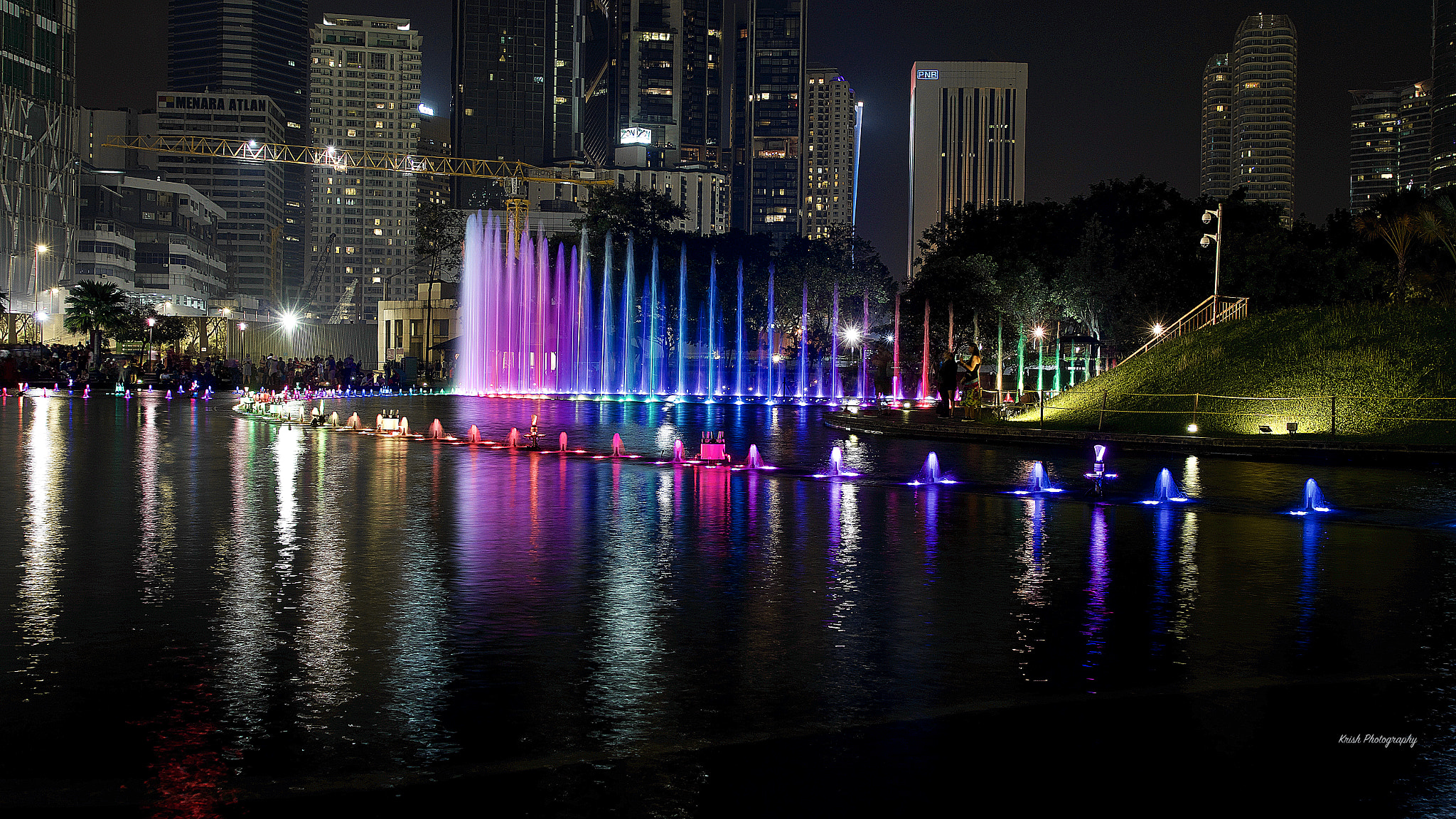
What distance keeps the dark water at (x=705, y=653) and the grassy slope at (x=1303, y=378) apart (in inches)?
559

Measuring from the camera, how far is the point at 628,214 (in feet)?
298

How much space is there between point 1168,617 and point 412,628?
497cm

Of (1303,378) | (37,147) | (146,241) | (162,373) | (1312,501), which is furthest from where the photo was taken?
(146,241)

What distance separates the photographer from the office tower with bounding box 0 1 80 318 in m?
93.3

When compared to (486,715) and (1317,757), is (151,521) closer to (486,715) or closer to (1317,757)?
(486,715)

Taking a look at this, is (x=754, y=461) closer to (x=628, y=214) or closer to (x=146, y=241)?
(x=628, y=214)

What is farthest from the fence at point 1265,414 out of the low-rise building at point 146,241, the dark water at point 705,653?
the low-rise building at point 146,241

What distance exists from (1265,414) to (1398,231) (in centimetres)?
2529

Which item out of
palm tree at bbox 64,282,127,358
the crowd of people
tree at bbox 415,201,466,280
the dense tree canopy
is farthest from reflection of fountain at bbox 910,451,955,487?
tree at bbox 415,201,466,280

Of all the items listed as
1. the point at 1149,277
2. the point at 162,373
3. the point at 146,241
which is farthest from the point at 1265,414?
the point at 146,241

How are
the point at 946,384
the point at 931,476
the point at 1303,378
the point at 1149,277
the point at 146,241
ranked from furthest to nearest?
the point at 146,241
the point at 1149,277
the point at 946,384
the point at 1303,378
the point at 931,476

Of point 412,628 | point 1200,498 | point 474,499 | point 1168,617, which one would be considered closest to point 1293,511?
point 1200,498

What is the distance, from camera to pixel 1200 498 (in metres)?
16.4

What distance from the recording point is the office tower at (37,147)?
9331 cm
